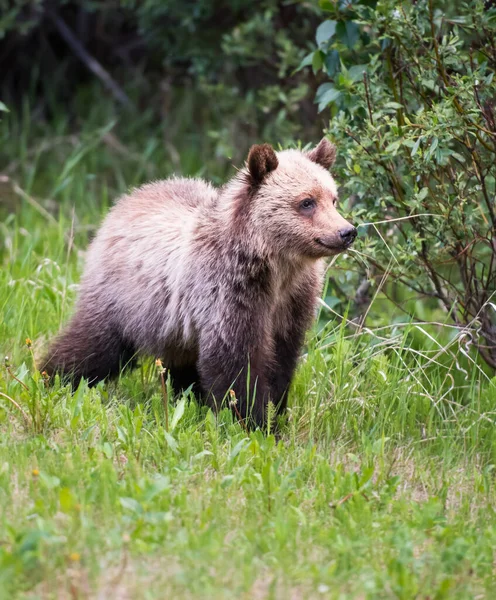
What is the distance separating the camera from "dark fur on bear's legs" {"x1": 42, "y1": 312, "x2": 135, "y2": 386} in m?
5.18

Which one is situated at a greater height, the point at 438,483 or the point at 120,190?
the point at 120,190

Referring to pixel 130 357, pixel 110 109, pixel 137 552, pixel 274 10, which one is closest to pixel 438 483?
pixel 137 552

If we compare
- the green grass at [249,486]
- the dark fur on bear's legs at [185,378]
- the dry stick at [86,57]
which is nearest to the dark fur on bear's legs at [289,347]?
the green grass at [249,486]

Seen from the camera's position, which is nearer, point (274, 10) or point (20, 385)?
point (20, 385)

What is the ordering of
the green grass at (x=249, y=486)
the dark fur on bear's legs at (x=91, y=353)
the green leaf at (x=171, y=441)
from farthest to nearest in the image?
the dark fur on bear's legs at (x=91, y=353), the green leaf at (x=171, y=441), the green grass at (x=249, y=486)

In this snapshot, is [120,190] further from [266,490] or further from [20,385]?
[266,490]

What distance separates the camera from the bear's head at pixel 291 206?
15.1ft

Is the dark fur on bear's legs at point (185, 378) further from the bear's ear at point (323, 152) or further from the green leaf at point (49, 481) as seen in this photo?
the green leaf at point (49, 481)

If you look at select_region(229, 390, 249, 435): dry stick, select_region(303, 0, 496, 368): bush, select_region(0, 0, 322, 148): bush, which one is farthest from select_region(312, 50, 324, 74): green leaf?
select_region(229, 390, 249, 435): dry stick

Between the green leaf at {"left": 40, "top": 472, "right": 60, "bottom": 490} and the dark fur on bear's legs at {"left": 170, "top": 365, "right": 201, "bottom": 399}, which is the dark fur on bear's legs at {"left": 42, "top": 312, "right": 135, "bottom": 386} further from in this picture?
the green leaf at {"left": 40, "top": 472, "right": 60, "bottom": 490}

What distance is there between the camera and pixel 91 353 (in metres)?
5.18

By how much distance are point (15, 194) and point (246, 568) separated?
677 centimetres

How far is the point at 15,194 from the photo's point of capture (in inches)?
363

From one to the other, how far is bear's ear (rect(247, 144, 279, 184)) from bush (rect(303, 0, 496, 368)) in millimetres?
687
